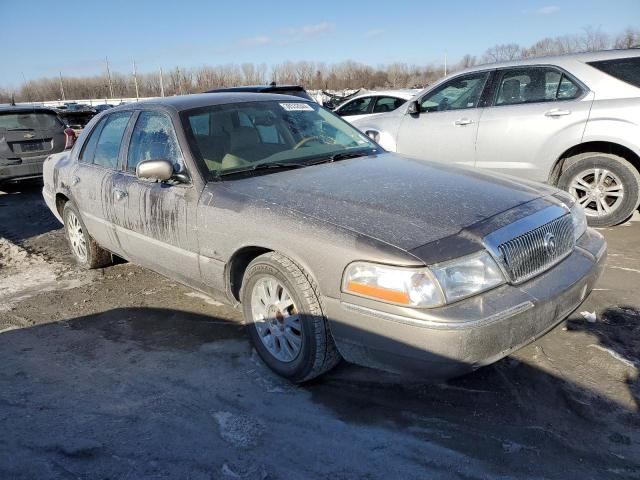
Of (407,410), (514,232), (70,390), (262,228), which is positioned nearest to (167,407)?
A: (70,390)

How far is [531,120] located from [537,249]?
3.60 metres

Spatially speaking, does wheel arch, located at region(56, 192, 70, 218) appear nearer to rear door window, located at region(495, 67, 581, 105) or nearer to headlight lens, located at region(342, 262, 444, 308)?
headlight lens, located at region(342, 262, 444, 308)

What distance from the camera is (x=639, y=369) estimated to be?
9.62ft

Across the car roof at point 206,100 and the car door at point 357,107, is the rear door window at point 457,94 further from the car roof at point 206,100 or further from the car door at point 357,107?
the car door at point 357,107

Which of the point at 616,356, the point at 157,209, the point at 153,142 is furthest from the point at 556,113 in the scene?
the point at 157,209

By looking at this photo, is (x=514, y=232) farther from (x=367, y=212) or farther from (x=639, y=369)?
(x=639, y=369)

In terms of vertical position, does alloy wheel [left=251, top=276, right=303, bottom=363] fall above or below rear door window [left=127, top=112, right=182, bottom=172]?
below

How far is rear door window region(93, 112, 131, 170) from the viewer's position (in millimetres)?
4407

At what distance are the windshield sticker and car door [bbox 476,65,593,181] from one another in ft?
8.90

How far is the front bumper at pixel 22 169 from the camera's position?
29.1 ft

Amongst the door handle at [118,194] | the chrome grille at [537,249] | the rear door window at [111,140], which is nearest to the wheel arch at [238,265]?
the chrome grille at [537,249]

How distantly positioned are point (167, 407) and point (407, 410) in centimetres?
132

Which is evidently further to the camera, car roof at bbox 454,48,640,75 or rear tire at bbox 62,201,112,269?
car roof at bbox 454,48,640,75

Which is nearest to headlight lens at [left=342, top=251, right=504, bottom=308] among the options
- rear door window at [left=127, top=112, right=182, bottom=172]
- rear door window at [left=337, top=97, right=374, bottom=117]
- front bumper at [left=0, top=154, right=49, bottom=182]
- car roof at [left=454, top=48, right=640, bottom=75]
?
rear door window at [left=127, top=112, right=182, bottom=172]
